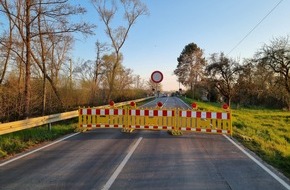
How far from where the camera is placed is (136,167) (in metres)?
8.20

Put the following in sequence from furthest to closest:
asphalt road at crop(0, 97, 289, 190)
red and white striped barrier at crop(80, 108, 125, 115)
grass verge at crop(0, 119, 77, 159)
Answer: red and white striped barrier at crop(80, 108, 125, 115) < grass verge at crop(0, 119, 77, 159) < asphalt road at crop(0, 97, 289, 190)

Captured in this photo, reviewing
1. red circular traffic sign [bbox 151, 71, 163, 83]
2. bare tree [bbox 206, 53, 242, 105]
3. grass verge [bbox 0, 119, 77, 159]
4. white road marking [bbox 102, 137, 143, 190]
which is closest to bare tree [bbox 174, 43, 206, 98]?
bare tree [bbox 206, 53, 242, 105]

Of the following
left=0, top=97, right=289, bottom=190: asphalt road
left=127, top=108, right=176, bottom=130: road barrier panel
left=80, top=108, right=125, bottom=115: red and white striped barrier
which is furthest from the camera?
left=80, top=108, right=125, bottom=115: red and white striped barrier

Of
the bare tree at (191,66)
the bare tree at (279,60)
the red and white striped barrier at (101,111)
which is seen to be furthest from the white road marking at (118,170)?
the bare tree at (191,66)

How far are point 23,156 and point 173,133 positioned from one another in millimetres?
6828

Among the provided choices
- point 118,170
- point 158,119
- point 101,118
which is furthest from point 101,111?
point 118,170

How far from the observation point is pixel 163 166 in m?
8.34

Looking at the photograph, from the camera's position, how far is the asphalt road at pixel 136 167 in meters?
6.76

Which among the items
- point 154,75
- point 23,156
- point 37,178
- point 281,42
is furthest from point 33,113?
point 281,42

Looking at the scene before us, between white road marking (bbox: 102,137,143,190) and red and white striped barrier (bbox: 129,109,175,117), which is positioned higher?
red and white striped barrier (bbox: 129,109,175,117)

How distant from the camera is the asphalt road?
22.2ft

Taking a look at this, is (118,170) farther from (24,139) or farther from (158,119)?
(158,119)

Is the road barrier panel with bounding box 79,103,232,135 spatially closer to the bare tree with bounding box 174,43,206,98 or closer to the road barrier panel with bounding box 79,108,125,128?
the road barrier panel with bounding box 79,108,125,128

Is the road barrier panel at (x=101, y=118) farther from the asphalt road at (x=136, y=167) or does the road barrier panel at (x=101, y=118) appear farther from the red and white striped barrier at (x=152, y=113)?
the asphalt road at (x=136, y=167)
